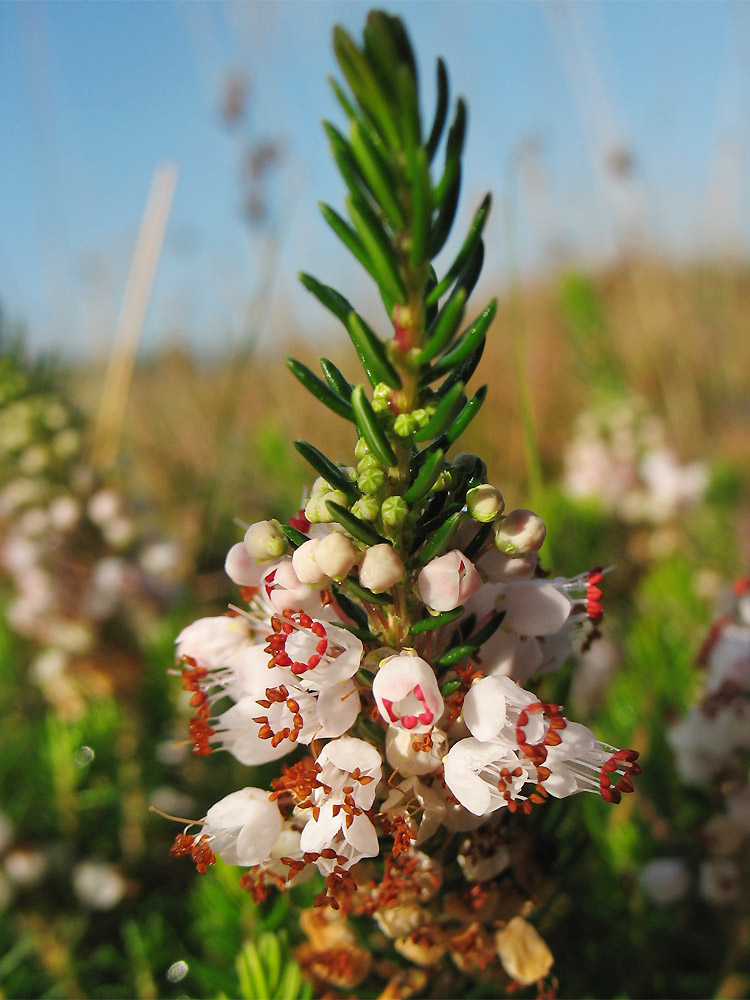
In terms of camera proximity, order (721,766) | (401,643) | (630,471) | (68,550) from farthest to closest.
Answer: (630,471) < (68,550) < (721,766) < (401,643)

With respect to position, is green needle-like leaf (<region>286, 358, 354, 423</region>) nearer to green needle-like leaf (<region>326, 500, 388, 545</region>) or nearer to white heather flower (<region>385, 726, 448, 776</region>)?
green needle-like leaf (<region>326, 500, 388, 545</region>)

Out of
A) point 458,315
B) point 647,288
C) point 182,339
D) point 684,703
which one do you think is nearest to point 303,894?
point 458,315

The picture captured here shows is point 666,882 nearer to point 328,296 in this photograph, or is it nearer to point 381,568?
point 381,568

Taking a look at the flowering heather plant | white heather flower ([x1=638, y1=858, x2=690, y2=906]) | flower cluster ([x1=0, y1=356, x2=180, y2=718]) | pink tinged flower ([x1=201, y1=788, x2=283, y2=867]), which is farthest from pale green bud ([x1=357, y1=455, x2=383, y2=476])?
flower cluster ([x1=0, y1=356, x2=180, y2=718])

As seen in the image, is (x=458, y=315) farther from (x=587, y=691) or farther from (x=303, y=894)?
(x=587, y=691)

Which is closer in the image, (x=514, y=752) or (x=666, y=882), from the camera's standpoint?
(x=514, y=752)

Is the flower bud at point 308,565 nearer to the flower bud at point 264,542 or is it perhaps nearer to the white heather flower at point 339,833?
the flower bud at point 264,542

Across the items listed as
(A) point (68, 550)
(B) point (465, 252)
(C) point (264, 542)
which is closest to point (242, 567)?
(C) point (264, 542)
